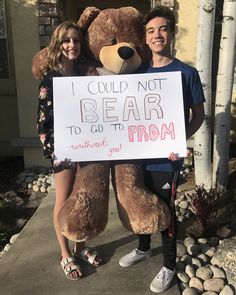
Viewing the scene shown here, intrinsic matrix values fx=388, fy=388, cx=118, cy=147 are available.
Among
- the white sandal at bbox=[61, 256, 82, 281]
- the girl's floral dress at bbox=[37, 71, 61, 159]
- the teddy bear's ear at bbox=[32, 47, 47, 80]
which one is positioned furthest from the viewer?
the white sandal at bbox=[61, 256, 82, 281]

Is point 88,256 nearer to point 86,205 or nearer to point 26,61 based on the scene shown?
point 86,205

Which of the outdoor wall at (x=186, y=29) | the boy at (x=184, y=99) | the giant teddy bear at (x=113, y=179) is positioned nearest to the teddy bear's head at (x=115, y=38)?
the giant teddy bear at (x=113, y=179)

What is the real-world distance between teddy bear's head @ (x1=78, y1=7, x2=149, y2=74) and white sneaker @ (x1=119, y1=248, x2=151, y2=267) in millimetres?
1496

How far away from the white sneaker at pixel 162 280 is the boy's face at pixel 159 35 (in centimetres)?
158

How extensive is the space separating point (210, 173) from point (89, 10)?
259 centimetres

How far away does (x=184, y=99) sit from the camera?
2574mm

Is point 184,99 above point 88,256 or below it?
above

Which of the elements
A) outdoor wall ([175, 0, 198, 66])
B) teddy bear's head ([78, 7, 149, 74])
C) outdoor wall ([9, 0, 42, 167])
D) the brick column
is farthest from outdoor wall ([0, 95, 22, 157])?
teddy bear's head ([78, 7, 149, 74])

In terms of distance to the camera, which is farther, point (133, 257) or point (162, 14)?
point (133, 257)

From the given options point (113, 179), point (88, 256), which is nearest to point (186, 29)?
point (113, 179)

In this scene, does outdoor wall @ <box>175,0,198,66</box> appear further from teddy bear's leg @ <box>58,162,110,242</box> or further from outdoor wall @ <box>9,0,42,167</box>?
teddy bear's leg @ <box>58,162,110,242</box>

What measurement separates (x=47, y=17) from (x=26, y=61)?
726 mm

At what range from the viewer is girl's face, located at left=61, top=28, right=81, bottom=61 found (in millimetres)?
2564

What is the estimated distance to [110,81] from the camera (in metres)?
2.55
